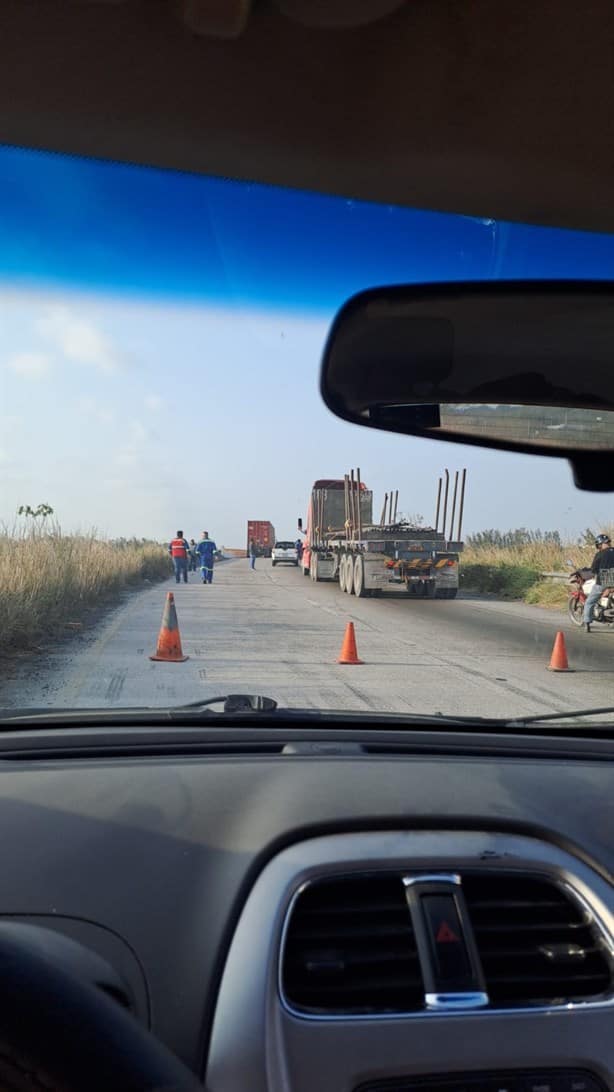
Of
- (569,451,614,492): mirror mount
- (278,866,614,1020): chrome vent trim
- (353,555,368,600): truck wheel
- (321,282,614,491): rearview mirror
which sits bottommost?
(278,866,614,1020): chrome vent trim

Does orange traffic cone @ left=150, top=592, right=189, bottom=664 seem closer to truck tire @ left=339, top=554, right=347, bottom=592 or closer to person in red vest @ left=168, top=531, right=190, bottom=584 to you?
person in red vest @ left=168, top=531, right=190, bottom=584

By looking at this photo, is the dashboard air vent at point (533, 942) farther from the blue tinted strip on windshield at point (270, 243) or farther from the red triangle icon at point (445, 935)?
the blue tinted strip on windshield at point (270, 243)

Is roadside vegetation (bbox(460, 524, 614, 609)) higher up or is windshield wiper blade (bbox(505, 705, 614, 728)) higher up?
roadside vegetation (bbox(460, 524, 614, 609))

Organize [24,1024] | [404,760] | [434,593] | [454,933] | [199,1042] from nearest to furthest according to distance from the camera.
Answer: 1. [24,1024]
2. [199,1042]
3. [454,933]
4. [404,760]
5. [434,593]

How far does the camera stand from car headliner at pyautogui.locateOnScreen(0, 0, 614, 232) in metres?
2.98

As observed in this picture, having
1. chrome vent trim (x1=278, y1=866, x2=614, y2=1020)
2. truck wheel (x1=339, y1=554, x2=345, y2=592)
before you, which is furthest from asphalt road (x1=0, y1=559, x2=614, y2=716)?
chrome vent trim (x1=278, y1=866, x2=614, y2=1020)

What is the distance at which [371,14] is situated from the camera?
2.94 meters

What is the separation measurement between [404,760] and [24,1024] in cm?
199

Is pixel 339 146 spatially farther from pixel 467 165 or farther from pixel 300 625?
pixel 300 625

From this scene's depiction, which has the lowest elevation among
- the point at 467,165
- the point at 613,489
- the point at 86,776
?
the point at 86,776

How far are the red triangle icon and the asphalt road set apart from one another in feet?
7.34

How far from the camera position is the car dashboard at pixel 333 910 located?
2285 millimetres

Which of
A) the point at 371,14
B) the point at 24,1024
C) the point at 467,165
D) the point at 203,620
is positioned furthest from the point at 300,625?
the point at 24,1024

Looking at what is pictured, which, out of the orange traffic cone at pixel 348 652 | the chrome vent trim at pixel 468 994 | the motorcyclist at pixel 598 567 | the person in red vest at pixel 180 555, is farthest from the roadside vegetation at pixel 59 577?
the chrome vent trim at pixel 468 994
